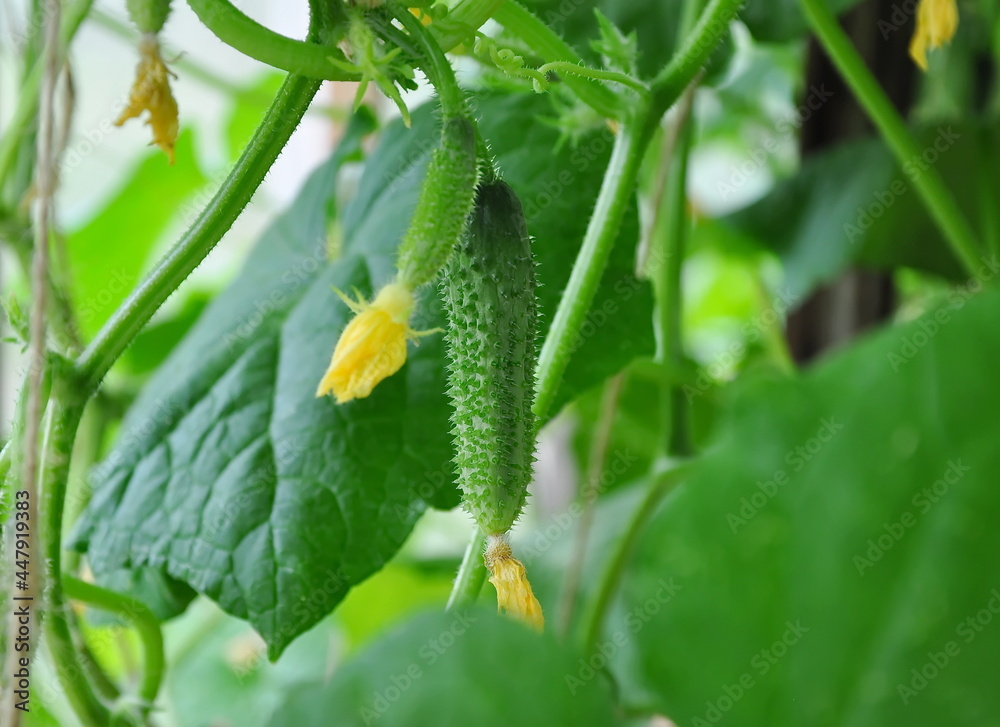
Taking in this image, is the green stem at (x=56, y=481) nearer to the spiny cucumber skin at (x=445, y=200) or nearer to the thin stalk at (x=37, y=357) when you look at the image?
the thin stalk at (x=37, y=357)

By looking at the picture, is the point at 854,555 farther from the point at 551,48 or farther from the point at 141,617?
the point at 141,617

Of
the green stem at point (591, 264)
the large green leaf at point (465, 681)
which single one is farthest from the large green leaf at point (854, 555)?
the large green leaf at point (465, 681)

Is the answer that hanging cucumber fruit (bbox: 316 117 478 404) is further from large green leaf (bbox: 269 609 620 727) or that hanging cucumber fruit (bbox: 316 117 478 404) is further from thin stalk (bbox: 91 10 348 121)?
thin stalk (bbox: 91 10 348 121)

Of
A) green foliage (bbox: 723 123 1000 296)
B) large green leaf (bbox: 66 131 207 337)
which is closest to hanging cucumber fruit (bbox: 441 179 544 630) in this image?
green foliage (bbox: 723 123 1000 296)

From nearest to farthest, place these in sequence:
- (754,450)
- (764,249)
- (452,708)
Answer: (452,708) → (754,450) → (764,249)

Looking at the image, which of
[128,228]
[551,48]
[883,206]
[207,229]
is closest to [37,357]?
[207,229]

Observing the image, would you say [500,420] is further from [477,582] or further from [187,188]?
[187,188]

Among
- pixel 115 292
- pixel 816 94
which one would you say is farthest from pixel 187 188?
pixel 816 94

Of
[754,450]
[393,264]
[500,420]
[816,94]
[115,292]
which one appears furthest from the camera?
[115,292]
